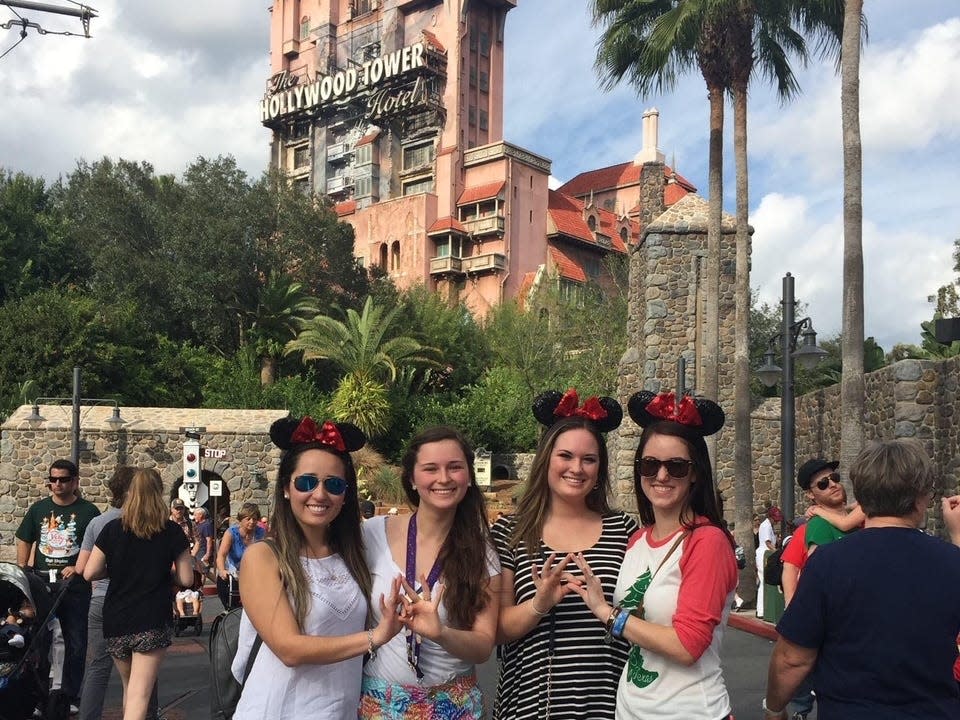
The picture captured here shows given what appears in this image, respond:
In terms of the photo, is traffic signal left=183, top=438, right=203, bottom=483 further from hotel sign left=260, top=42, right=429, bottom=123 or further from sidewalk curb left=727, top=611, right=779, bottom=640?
hotel sign left=260, top=42, right=429, bottom=123

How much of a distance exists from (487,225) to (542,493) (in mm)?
41648

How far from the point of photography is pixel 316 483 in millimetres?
3184

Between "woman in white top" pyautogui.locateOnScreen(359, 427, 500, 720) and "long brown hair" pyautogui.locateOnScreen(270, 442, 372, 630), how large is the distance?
0.06 meters

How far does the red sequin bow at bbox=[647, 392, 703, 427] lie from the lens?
3207 millimetres

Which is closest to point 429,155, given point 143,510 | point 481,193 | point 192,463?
point 481,193

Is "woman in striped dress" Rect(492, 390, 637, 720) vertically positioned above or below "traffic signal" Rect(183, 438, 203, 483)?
above

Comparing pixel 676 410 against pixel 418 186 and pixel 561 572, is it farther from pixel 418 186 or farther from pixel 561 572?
pixel 418 186

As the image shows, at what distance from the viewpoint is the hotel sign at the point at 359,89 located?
4697cm

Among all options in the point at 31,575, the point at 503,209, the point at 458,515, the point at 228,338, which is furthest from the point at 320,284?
the point at 458,515

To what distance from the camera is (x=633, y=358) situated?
74.9ft

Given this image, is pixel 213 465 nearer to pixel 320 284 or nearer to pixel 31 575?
pixel 320 284

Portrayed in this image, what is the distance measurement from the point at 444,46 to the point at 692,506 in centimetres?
4722

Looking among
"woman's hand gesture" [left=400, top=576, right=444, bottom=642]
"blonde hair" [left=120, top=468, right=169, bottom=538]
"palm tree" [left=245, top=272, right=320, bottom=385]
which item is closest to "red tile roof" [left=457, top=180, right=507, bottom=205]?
"palm tree" [left=245, top=272, right=320, bottom=385]

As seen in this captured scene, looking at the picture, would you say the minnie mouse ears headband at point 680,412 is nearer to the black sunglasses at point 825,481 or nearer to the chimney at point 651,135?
the black sunglasses at point 825,481
